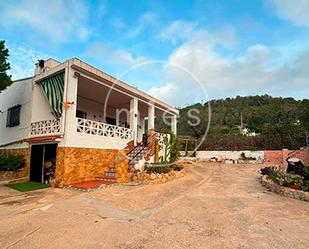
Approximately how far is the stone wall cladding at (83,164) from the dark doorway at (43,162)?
1535 millimetres

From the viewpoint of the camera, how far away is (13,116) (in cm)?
1443

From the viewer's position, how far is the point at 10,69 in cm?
1167

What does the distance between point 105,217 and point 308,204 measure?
6648 millimetres

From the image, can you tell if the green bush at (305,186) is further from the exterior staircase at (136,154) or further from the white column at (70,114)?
the white column at (70,114)

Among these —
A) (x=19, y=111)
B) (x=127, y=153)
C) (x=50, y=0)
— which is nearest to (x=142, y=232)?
(x=127, y=153)

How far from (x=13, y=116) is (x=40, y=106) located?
109 inches

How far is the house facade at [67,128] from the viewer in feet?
34.1

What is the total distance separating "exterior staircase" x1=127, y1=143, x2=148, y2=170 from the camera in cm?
1189

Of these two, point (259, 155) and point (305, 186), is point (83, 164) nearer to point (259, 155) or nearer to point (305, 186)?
point (305, 186)

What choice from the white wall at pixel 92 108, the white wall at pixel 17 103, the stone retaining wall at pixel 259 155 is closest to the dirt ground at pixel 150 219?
the white wall at pixel 17 103

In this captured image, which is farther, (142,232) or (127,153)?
(127,153)

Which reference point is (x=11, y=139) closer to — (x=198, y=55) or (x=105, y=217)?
(x=105, y=217)

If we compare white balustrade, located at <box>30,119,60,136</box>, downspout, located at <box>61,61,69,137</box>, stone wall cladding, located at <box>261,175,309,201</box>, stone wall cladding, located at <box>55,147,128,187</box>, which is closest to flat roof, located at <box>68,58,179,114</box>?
downspout, located at <box>61,61,69,137</box>

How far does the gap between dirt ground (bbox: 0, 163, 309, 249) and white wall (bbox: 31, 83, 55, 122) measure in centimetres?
510
